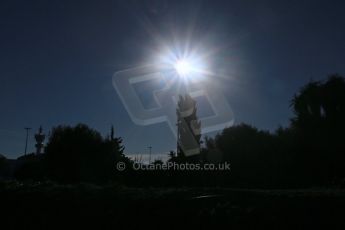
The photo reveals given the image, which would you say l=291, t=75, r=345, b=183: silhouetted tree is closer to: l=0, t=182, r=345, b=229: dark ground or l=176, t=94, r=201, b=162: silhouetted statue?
l=176, t=94, r=201, b=162: silhouetted statue

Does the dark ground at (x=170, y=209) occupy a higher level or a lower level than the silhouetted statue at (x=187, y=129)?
lower

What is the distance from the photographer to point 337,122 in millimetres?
21219

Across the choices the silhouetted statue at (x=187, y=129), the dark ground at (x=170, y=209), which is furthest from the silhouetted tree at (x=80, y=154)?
the dark ground at (x=170, y=209)

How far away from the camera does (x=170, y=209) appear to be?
25.6ft

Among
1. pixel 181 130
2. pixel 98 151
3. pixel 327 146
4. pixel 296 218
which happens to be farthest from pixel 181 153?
pixel 296 218

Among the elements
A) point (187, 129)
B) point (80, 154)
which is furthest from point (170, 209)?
A: point (187, 129)

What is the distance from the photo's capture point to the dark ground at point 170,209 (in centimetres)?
668

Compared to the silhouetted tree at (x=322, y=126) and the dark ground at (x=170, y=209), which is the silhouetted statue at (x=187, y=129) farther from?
the dark ground at (x=170, y=209)

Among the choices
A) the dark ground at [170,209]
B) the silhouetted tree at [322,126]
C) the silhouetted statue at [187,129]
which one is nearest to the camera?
the dark ground at [170,209]

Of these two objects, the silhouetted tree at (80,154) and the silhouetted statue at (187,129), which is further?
the silhouetted statue at (187,129)

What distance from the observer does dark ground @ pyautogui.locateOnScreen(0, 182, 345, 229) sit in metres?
6.68

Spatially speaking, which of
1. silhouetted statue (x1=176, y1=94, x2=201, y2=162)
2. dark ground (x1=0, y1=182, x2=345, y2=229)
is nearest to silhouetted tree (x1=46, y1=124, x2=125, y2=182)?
silhouetted statue (x1=176, y1=94, x2=201, y2=162)

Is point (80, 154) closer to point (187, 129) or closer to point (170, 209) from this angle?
point (187, 129)

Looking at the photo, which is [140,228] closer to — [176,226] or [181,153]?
[176,226]
